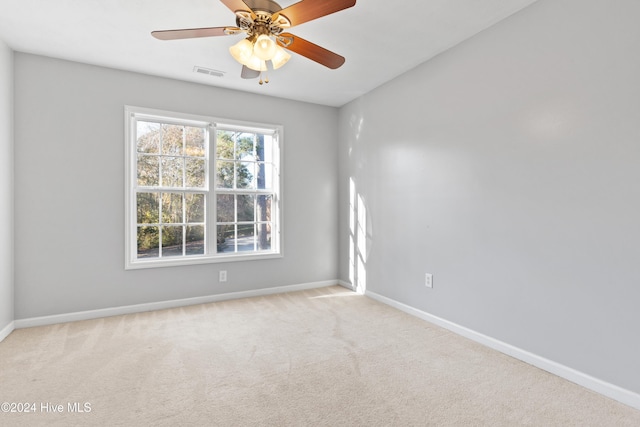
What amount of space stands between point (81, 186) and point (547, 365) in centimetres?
425

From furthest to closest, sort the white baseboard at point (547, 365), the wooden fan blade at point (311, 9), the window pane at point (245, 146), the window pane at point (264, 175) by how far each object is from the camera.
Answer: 1. the window pane at point (264, 175)
2. the window pane at point (245, 146)
3. the white baseboard at point (547, 365)
4. the wooden fan blade at point (311, 9)

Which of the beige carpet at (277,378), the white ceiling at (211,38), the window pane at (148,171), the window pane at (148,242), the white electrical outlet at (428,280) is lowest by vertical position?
the beige carpet at (277,378)

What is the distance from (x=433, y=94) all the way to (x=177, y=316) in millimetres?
3389

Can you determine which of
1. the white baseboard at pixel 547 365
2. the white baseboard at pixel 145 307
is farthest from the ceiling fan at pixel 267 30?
the white baseboard at pixel 145 307

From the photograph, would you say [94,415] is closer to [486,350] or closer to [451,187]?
[486,350]

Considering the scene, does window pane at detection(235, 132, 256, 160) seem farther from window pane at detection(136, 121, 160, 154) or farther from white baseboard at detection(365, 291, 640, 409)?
white baseboard at detection(365, 291, 640, 409)

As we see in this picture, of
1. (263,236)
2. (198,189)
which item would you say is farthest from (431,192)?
(198,189)

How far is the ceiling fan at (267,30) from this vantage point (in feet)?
5.72

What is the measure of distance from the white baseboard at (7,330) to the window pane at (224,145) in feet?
8.21

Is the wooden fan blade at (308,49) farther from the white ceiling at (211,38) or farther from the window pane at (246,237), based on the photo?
the window pane at (246,237)

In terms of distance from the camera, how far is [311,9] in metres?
1.75

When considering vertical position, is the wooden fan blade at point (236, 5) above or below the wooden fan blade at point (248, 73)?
below

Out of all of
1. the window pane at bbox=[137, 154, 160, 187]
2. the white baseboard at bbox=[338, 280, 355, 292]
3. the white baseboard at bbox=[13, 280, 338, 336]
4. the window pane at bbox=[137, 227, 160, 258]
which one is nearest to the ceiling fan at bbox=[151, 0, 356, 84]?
the window pane at bbox=[137, 154, 160, 187]

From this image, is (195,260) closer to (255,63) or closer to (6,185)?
(6,185)
